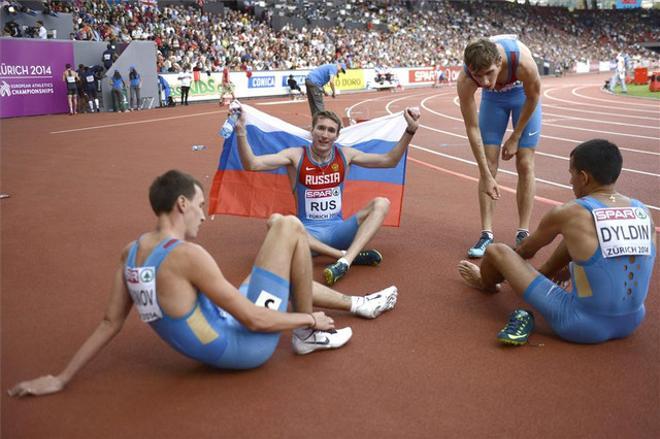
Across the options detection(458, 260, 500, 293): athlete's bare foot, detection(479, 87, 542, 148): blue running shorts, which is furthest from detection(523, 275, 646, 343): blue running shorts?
detection(479, 87, 542, 148): blue running shorts

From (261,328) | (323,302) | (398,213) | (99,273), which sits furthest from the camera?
(398,213)

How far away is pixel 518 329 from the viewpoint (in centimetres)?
377

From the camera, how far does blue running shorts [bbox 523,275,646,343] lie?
361cm

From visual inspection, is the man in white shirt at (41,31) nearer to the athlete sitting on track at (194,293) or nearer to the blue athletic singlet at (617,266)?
the athlete sitting on track at (194,293)

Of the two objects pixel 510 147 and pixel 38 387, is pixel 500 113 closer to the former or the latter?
pixel 510 147

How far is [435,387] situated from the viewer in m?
3.27

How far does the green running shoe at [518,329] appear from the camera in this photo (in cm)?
371

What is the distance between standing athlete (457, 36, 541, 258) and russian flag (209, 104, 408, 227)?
82 centimetres

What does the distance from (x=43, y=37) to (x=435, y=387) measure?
21.9 meters

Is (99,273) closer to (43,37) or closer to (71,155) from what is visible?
(71,155)

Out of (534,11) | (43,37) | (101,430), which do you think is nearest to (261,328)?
(101,430)

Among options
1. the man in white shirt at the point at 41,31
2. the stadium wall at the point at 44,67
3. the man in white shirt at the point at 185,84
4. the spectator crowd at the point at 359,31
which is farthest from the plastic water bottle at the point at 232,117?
the man in white shirt at the point at 185,84

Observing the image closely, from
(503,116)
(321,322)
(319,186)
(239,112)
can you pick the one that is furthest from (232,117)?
(503,116)

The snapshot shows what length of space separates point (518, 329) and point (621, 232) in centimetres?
86
